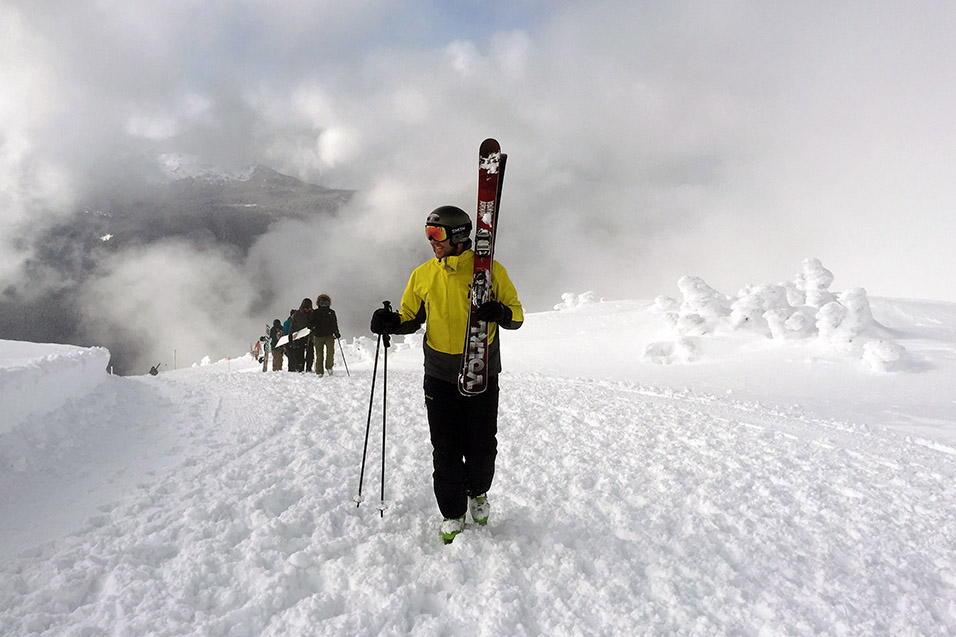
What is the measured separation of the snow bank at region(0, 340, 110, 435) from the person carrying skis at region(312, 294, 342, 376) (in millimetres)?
4952

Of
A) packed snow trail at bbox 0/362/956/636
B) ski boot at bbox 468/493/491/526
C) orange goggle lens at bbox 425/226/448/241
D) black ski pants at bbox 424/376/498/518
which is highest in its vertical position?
orange goggle lens at bbox 425/226/448/241

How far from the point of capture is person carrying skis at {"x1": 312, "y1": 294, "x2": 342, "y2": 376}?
520 inches

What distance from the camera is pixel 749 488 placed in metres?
4.80

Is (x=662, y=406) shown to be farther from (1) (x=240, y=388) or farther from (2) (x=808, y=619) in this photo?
(1) (x=240, y=388)

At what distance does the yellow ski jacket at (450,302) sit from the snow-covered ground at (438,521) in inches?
53.1

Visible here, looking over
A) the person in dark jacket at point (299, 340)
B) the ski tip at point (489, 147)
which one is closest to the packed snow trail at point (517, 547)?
the ski tip at point (489, 147)

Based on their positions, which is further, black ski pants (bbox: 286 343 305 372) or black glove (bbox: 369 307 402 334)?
black ski pants (bbox: 286 343 305 372)

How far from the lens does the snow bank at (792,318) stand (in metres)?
15.6

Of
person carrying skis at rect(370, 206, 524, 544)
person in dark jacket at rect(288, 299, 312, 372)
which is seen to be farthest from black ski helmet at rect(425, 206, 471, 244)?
person in dark jacket at rect(288, 299, 312, 372)

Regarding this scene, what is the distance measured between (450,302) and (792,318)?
1758 centimetres

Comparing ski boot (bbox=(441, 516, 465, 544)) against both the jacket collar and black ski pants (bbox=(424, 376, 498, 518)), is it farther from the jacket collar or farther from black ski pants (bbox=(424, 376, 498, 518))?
the jacket collar

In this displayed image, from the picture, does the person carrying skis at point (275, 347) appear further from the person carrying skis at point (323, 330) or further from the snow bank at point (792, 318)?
the snow bank at point (792, 318)

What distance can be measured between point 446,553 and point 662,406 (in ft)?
23.3

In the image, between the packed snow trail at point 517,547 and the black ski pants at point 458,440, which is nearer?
the packed snow trail at point 517,547
